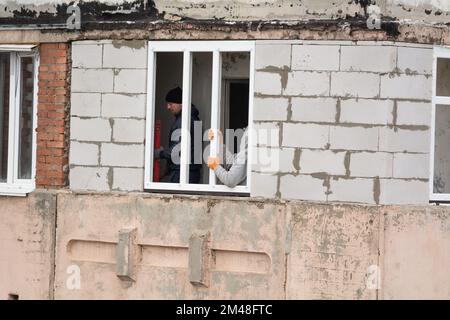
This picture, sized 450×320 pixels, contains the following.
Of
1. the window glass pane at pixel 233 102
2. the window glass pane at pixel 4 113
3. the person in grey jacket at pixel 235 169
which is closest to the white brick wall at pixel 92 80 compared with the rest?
the window glass pane at pixel 4 113

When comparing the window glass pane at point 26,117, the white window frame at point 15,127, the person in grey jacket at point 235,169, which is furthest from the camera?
the window glass pane at point 26,117

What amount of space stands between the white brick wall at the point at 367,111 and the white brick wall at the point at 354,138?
90mm

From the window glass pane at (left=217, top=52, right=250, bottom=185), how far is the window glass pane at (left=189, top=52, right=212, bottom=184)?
0.80ft

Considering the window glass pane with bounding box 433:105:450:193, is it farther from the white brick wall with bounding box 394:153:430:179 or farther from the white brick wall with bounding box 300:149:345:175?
the white brick wall with bounding box 300:149:345:175

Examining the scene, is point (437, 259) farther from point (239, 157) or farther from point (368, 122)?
point (239, 157)

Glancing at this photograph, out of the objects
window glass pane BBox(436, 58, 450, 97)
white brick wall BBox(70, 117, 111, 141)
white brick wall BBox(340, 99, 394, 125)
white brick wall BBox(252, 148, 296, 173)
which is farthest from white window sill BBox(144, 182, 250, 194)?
window glass pane BBox(436, 58, 450, 97)

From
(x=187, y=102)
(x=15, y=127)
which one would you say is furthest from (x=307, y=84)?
(x=15, y=127)

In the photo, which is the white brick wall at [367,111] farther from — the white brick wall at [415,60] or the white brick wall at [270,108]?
the white brick wall at [270,108]

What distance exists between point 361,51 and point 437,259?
86.4 inches

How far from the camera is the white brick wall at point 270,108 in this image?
10320 millimetres

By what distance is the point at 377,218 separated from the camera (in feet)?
32.8

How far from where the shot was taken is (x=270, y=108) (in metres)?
10.4

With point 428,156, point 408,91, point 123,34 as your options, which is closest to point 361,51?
point 408,91
